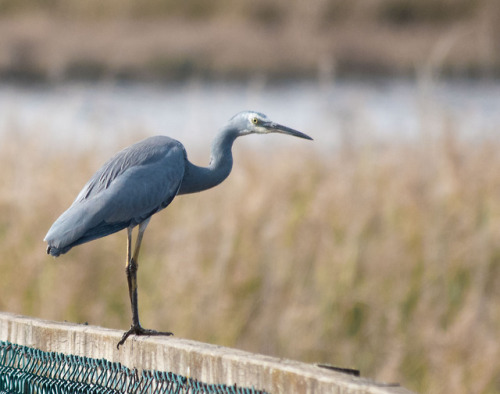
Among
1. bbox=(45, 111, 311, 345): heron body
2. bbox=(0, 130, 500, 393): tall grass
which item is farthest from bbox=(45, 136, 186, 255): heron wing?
bbox=(0, 130, 500, 393): tall grass

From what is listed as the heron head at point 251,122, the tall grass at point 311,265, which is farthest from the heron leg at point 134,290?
the tall grass at point 311,265

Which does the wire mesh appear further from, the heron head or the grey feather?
the heron head

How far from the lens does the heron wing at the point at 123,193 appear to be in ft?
7.23

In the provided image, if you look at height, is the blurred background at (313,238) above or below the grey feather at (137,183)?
below

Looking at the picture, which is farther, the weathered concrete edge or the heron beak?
the heron beak

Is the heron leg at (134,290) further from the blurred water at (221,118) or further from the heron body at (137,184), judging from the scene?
the blurred water at (221,118)

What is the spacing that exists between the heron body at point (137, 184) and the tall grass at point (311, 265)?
2268 millimetres

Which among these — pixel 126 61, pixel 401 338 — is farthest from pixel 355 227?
pixel 126 61

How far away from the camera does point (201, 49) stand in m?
20.5

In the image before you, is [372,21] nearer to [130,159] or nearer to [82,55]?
[82,55]

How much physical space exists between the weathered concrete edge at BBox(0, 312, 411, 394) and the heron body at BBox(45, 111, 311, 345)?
0.09 meters

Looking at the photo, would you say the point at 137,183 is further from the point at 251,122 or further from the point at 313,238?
the point at 313,238

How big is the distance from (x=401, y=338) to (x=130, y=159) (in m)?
2.88

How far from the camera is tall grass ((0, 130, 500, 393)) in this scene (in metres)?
4.68
